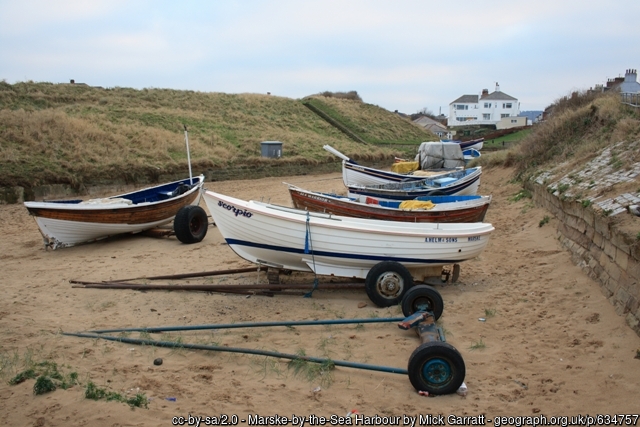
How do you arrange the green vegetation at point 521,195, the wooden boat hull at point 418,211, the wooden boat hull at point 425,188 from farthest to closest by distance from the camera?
the wooden boat hull at point 425,188
the green vegetation at point 521,195
the wooden boat hull at point 418,211

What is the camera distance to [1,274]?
9.25 meters

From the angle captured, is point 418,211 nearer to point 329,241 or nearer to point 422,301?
point 329,241

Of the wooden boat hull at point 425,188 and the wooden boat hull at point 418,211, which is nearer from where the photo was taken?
the wooden boat hull at point 418,211

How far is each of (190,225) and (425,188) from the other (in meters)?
6.83

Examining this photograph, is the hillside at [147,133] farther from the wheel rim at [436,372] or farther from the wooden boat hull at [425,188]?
the wheel rim at [436,372]

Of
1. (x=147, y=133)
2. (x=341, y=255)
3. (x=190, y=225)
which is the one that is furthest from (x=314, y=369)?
(x=147, y=133)

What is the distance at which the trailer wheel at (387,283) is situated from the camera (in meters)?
7.22

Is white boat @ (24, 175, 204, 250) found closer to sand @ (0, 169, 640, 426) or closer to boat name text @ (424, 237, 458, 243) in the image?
sand @ (0, 169, 640, 426)

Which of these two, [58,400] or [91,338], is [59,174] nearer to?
[91,338]

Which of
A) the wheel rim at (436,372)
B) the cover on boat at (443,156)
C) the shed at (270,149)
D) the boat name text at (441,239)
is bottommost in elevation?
the wheel rim at (436,372)

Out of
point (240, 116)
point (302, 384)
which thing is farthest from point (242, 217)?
point (240, 116)

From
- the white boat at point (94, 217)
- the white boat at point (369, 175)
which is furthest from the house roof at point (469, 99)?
the white boat at point (94, 217)

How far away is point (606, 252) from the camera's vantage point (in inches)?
265

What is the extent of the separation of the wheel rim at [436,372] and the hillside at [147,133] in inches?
656
